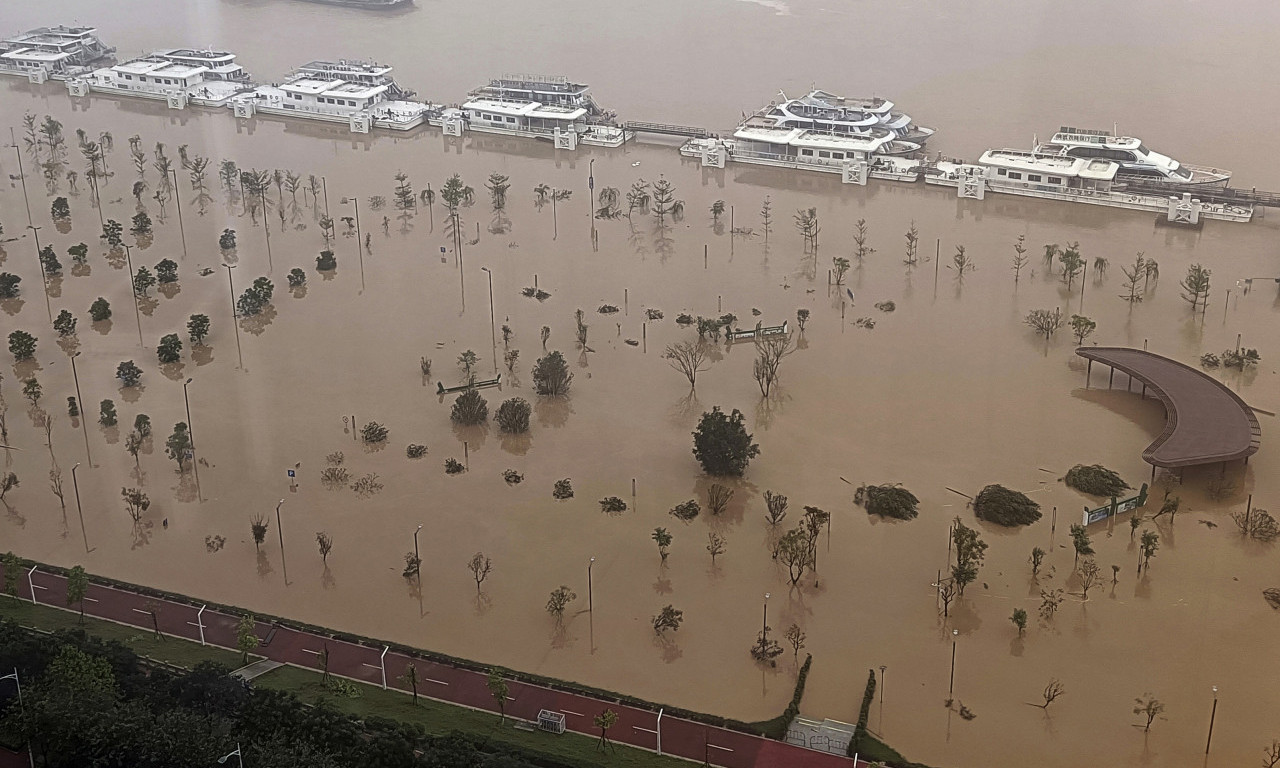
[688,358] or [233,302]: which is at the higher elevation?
[233,302]

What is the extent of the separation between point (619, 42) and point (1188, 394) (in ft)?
44.1

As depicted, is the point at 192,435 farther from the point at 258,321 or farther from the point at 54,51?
the point at 54,51

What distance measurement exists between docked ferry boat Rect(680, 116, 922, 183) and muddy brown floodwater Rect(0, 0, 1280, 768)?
0.38 meters

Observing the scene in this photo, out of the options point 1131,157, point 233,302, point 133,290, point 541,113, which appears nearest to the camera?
point 233,302

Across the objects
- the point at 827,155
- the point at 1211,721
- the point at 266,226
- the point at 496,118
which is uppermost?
the point at 496,118

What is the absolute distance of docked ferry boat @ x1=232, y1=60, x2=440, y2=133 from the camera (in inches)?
675

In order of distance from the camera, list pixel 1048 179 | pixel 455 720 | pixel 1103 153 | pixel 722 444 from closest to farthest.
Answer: pixel 455 720 < pixel 722 444 < pixel 1048 179 < pixel 1103 153

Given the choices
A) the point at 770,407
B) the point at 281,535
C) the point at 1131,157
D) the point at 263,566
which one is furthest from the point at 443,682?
the point at 1131,157

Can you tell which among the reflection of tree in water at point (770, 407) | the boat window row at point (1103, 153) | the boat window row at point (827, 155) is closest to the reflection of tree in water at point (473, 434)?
the reflection of tree in water at point (770, 407)

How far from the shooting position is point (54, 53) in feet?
64.8

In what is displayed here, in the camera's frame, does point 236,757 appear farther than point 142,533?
No

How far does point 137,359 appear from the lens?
412 inches

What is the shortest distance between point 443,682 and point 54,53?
16.4 meters

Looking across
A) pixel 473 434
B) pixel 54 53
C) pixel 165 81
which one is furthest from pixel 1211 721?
pixel 54 53
